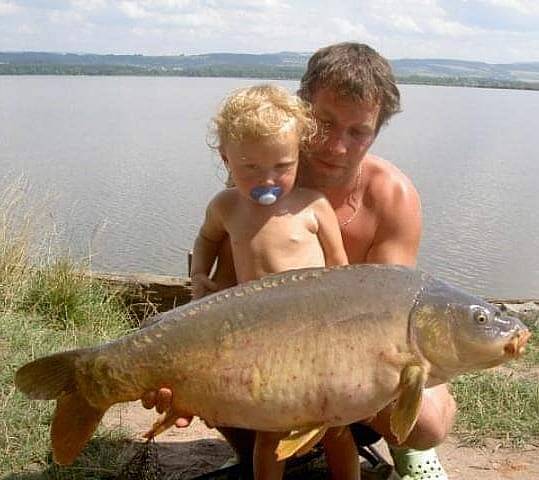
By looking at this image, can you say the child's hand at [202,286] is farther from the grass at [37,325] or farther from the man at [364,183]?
the grass at [37,325]

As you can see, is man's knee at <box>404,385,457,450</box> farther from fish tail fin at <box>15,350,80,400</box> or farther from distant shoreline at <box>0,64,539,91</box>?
distant shoreline at <box>0,64,539,91</box>

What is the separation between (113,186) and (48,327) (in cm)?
1015

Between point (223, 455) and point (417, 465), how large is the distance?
39.7 inches

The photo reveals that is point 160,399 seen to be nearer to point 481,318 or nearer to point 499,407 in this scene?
point 481,318

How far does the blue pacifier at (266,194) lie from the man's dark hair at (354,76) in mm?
454

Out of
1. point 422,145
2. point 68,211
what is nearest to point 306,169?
point 68,211

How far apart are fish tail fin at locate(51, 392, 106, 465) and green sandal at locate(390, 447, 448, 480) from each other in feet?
4.72

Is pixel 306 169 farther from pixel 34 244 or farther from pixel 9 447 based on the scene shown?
pixel 34 244

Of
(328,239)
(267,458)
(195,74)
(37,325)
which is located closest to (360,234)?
(328,239)

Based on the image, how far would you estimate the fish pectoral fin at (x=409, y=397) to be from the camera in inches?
89.1

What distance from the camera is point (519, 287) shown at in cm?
1052

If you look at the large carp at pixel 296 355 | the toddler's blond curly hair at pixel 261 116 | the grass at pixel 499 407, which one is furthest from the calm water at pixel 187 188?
the grass at pixel 499 407

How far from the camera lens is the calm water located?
10.6m

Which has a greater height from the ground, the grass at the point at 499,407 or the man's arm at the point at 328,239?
the man's arm at the point at 328,239
